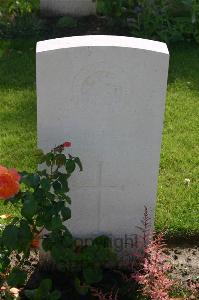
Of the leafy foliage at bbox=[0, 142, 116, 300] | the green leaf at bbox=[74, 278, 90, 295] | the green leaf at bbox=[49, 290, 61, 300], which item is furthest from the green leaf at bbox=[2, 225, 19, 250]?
the green leaf at bbox=[74, 278, 90, 295]

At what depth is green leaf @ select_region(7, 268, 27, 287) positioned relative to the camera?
284 centimetres

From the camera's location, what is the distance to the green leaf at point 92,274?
300 cm

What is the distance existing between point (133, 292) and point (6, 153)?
160 centimetres

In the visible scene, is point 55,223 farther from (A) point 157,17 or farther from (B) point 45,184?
(A) point 157,17

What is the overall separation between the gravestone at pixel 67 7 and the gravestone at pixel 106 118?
414cm

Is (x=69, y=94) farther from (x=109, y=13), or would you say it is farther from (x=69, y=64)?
(x=109, y=13)

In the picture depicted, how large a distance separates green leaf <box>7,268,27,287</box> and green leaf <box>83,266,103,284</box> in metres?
0.31

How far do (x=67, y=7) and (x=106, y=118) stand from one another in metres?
4.26

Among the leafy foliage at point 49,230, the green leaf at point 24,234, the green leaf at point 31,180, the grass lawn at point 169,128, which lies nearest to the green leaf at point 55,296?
the leafy foliage at point 49,230

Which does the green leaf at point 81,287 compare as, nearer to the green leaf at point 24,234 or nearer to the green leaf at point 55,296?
the green leaf at point 55,296

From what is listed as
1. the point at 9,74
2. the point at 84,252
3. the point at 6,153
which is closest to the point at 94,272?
the point at 84,252

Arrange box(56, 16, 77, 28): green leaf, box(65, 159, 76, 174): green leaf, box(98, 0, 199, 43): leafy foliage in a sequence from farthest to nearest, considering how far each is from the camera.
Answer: box(56, 16, 77, 28): green leaf
box(98, 0, 199, 43): leafy foliage
box(65, 159, 76, 174): green leaf

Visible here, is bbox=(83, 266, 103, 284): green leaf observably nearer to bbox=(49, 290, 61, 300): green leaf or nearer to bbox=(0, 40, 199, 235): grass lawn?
bbox=(49, 290, 61, 300): green leaf

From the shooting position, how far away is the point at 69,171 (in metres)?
2.83
